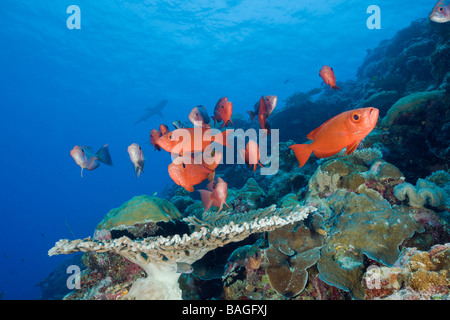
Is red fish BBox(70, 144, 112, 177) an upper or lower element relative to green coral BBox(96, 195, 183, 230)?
upper

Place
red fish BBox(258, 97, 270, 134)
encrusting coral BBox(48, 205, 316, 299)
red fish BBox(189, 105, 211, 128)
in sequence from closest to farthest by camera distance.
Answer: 1. encrusting coral BBox(48, 205, 316, 299)
2. red fish BBox(258, 97, 270, 134)
3. red fish BBox(189, 105, 211, 128)

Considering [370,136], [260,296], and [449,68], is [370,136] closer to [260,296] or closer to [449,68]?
[260,296]

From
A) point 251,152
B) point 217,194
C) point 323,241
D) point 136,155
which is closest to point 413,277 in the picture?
point 323,241

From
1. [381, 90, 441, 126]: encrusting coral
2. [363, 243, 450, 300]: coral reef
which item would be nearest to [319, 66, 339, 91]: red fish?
[381, 90, 441, 126]: encrusting coral

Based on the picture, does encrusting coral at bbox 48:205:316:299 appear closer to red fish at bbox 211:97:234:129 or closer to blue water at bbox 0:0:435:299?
red fish at bbox 211:97:234:129

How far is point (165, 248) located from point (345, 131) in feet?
7.72

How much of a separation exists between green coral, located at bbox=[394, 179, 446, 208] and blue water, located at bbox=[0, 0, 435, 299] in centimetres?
3086

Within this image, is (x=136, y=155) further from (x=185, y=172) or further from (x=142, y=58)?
(x=142, y=58)

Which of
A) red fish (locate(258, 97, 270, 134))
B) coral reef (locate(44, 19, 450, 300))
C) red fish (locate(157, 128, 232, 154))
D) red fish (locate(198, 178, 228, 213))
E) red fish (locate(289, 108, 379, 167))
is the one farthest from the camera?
red fish (locate(258, 97, 270, 134))

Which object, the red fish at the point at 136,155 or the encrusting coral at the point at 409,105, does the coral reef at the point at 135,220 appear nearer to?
the red fish at the point at 136,155

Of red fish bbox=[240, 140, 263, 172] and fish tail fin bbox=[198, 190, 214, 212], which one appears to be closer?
red fish bbox=[240, 140, 263, 172]

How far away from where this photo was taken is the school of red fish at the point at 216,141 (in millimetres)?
1974

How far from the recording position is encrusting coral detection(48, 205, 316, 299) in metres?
2.47
